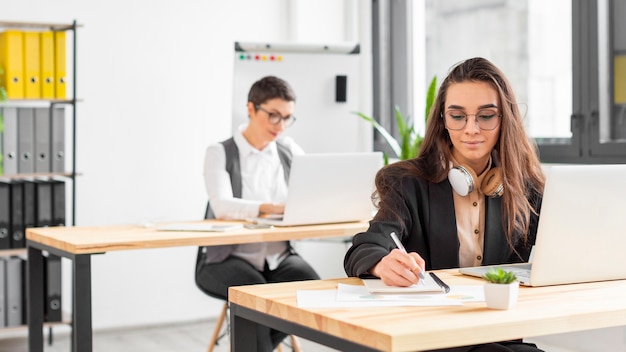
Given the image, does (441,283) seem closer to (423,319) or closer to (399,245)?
(399,245)

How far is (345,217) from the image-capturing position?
343cm

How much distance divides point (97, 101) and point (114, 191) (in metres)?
0.50

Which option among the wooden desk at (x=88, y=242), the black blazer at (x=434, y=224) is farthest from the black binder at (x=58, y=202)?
the black blazer at (x=434, y=224)

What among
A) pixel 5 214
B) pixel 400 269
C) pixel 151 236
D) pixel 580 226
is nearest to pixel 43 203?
pixel 5 214

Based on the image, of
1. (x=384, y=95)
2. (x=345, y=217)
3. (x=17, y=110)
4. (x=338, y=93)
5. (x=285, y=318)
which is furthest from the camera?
(x=384, y=95)

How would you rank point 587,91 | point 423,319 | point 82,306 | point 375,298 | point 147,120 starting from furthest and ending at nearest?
point 147,120 < point 587,91 < point 82,306 < point 375,298 < point 423,319

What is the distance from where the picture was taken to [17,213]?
173 inches

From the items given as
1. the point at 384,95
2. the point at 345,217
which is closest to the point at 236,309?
the point at 345,217

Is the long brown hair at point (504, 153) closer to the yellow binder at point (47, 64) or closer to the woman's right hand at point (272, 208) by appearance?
the woman's right hand at point (272, 208)

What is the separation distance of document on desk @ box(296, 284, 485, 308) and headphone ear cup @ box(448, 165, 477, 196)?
0.40 meters

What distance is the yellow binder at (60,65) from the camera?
Answer: 445cm

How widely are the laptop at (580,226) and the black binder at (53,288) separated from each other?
2.96 meters

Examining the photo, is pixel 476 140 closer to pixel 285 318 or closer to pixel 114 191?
pixel 285 318

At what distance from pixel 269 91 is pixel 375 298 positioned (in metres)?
2.10
